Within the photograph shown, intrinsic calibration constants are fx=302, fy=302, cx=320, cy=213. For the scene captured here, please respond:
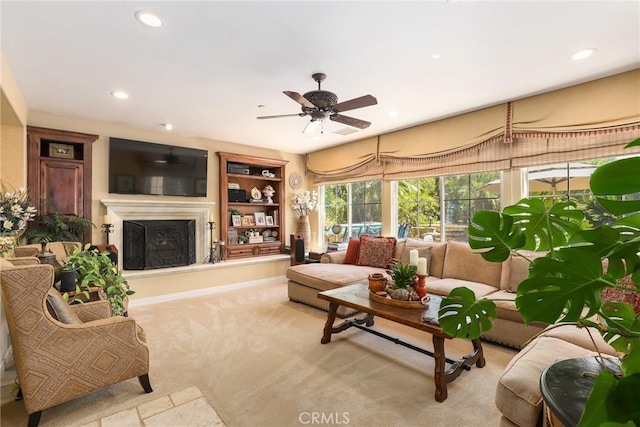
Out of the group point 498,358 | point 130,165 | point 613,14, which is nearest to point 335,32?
point 613,14

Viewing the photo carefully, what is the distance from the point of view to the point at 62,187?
376cm

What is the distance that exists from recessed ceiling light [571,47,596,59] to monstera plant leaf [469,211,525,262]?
246 cm

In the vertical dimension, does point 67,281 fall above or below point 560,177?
below

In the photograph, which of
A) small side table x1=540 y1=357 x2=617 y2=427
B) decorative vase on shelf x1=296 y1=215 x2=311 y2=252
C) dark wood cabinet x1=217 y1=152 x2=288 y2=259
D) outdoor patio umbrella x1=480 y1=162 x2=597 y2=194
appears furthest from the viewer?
decorative vase on shelf x1=296 y1=215 x2=311 y2=252

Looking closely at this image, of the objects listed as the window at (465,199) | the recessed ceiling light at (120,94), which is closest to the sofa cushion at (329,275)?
the window at (465,199)

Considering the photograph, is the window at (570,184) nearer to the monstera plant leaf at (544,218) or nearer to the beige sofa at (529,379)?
the beige sofa at (529,379)

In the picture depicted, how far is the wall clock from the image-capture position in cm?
603

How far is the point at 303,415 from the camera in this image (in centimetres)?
186

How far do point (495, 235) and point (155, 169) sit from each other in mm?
4679

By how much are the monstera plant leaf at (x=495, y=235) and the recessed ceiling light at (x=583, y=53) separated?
8.06 feet

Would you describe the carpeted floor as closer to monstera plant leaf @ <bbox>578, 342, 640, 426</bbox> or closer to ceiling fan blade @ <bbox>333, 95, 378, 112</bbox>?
monstera plant leaf @ <bbox>578, 342, 640, 426</bbox>

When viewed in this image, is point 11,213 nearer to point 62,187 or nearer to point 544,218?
point 62,187

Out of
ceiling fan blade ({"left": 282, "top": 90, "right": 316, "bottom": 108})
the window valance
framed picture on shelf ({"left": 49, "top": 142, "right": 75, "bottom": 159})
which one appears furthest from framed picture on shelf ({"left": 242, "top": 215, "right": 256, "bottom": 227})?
ceiling fan blade ({"left": 282, "top": 90, "right": 316, "bottom": 108})

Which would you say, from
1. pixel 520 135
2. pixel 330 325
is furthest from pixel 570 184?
pixel 330 325
